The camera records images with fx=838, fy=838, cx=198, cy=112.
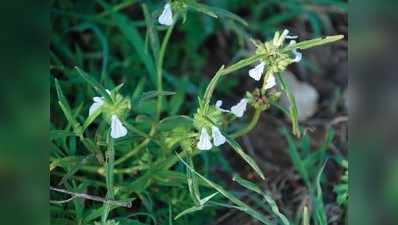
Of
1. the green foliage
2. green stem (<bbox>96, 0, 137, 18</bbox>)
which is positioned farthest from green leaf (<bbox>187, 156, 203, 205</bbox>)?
green stem (<bbox>96, 0, 137, 18</bbox>)

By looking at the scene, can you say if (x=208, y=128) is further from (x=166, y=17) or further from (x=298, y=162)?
(x=298, y=162)

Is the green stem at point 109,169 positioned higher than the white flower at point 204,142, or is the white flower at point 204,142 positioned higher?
the white flower at point 204,142

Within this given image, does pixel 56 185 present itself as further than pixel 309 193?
No

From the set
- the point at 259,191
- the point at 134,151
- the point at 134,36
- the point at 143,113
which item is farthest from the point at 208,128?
the point at 134,36

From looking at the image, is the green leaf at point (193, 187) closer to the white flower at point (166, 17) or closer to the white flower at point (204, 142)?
the white flower at point (204, 142)

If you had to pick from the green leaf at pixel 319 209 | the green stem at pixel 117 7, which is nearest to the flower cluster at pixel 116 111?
the green leaf at pixel 319 209
